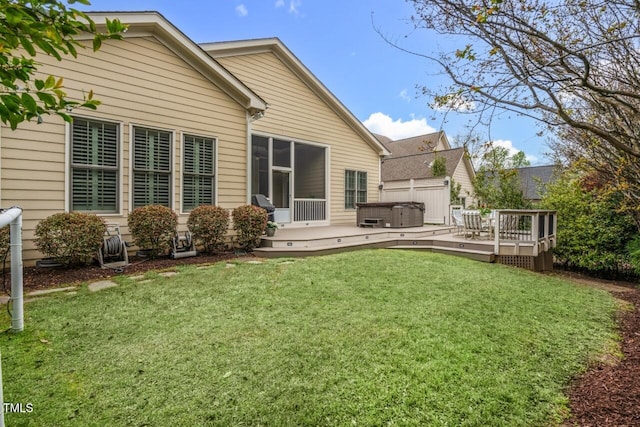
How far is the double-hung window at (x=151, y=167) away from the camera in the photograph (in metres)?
6.43

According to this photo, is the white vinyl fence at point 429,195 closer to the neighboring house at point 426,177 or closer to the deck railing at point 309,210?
the neighboring house at point 426,177

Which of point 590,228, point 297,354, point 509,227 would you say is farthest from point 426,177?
point 297,354

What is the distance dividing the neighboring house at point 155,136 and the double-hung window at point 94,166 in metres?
0.02

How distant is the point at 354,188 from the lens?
491 inches

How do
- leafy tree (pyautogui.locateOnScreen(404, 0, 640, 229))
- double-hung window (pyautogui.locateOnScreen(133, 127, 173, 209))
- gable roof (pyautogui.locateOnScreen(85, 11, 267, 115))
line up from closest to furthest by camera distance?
leafy tree (pyautogui.locateOnScreen(404, 0, 640, 229)), gable roof (pyautogui.locateOnScreen(85, 11, 267, 115)), double-hung window (pyautogui.locateOnScreen(133, 127, 173, 209))

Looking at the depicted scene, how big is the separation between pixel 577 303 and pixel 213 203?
709 cm

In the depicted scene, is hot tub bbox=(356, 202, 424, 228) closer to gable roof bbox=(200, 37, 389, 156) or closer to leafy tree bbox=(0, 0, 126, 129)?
gable roof bbox=(200, 37, 389, 156)

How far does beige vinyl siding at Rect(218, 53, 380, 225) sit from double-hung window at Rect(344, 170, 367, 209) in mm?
217

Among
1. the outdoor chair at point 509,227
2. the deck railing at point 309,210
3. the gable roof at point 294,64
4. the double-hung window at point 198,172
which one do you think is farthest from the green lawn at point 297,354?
the gable roof at point 294,64

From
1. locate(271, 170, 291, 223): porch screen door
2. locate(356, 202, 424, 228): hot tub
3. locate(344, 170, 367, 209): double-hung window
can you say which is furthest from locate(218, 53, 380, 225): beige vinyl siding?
locate(271, 170, 291, 223): porch screen door

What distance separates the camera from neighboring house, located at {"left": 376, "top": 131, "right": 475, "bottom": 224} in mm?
14367

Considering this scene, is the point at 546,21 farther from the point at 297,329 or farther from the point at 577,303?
the point at 297,329

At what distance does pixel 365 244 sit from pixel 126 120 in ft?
19.9

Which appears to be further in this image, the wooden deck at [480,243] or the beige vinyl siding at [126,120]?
the wooden deck at [480,243]
